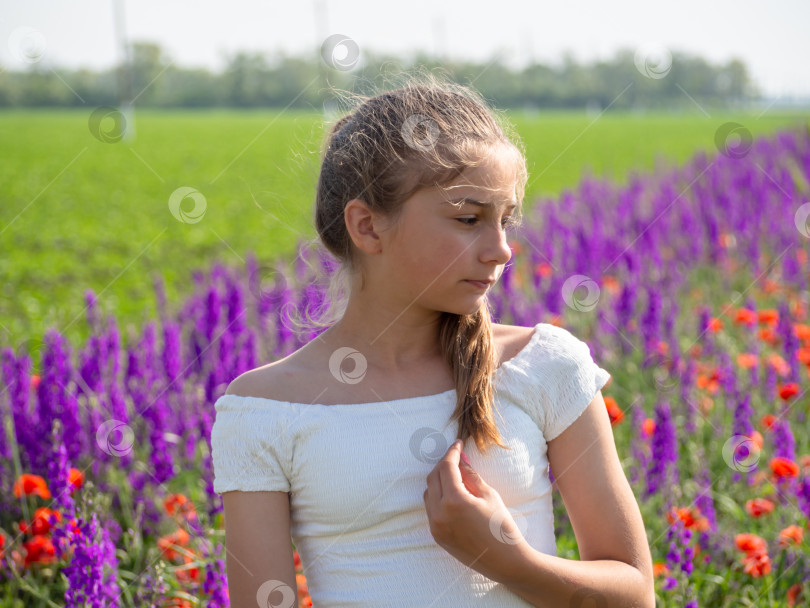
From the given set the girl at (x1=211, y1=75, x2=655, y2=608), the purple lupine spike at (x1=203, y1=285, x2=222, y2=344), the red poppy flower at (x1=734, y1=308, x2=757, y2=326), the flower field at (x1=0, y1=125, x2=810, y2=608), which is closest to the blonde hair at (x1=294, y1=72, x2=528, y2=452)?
the girl at (x1=211, y1=75, x2=655, y2=608)

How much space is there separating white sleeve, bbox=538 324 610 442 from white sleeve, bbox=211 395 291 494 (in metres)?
0.49

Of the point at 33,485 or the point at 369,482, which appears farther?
the point at 33,485

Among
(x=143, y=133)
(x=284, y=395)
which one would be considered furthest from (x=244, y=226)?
(x=143, y=133)

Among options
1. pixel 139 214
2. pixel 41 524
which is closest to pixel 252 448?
pixel 41 524

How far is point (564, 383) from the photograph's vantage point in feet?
5.15

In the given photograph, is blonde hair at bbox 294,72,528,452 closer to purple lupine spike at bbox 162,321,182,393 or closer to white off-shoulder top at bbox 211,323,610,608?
white off-shoulder top at bbox 211,323,610,608

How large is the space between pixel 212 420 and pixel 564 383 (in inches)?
54.8

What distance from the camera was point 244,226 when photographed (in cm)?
1228

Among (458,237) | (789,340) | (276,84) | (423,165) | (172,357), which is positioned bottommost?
(789,340)

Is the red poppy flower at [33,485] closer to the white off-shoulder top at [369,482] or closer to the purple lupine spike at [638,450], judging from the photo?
the white off-shoulder top at [369,482]

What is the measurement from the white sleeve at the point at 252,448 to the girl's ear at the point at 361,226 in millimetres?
345

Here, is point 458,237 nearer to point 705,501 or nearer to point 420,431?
point 420,431

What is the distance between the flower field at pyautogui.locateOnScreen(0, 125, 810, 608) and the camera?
2.21 meters

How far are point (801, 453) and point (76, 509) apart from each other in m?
2.63
